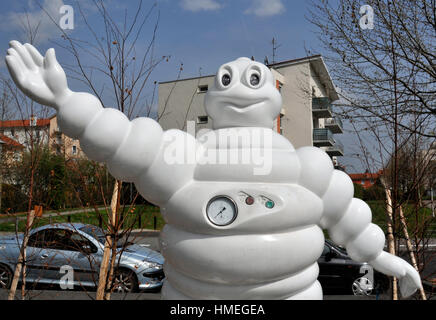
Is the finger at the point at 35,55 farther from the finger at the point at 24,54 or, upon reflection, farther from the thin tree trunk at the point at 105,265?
the thin tree trunk at the point at 105,265

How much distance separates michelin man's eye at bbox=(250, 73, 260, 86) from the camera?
2451 millimetres

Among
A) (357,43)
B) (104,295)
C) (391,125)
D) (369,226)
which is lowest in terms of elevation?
(104,295)

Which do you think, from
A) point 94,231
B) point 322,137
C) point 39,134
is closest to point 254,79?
point 39,134

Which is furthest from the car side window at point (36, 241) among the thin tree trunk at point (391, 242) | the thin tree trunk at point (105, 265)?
the thin tree trunk at point (391, 242)

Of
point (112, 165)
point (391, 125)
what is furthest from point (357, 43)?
point (112, 165)

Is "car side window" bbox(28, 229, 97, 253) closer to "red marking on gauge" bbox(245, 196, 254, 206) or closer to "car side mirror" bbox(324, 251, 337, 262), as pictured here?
"red marking on gauge" bbox(245, 196, 254, 206)

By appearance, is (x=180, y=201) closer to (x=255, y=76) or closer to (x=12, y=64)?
(x=255, y=76)

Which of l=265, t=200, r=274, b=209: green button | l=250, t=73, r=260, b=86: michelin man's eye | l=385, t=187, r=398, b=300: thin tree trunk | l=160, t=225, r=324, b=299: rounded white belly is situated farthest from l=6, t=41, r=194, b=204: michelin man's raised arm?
l=385, t=187, r=398, b=300: thin tree trunk

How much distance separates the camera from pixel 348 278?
6473 mm

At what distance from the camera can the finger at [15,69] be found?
202cm

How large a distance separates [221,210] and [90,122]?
915 millimetres

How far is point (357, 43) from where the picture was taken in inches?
169

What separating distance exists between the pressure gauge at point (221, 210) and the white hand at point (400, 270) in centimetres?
131
